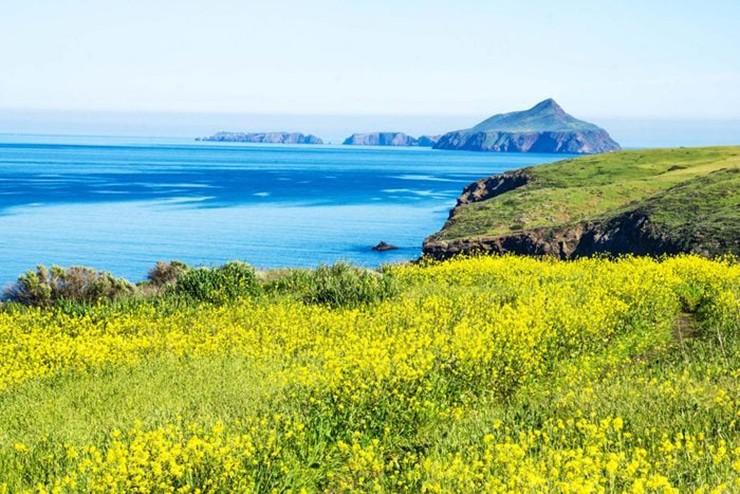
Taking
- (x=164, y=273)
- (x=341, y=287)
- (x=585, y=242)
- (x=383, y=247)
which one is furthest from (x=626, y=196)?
(x=341, y=287)

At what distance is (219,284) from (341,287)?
364cm

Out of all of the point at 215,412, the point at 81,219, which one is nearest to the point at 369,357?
the point at 215,412

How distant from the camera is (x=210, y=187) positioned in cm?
14325

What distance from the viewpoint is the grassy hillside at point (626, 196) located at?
141 ft

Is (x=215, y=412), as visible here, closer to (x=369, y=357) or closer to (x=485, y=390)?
(x=369, y=357)

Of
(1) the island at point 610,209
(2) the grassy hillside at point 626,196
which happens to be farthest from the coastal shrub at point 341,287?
(2) the grassy hillside at point 626,196

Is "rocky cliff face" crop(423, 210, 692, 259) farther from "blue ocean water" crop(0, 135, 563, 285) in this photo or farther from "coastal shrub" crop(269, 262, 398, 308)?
"coastal shrub" crop(269, 262, 398, 308)

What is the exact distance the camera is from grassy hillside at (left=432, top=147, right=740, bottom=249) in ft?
141

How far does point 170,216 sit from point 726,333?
87.7 metres

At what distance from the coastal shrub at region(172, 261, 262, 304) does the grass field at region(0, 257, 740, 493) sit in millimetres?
649

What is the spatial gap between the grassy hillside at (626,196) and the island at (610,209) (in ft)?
0.28

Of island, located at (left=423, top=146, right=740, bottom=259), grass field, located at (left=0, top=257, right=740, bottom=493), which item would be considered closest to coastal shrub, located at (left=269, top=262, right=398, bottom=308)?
grass field, located at (left=0, top=257, right=740, bottom=493)

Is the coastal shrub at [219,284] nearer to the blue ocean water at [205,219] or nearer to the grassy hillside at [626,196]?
the blue ocean water at [205,219]

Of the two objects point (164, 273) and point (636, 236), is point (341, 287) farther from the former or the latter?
point (636, 236)
